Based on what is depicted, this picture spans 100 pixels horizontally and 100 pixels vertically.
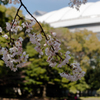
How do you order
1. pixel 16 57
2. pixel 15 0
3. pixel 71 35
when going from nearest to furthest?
pixel 16 57 → pixel 15 0 → pixel 71 35

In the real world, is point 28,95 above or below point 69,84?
below

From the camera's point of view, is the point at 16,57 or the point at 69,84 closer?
the point at 16,57

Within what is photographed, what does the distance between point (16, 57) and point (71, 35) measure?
2418 cm

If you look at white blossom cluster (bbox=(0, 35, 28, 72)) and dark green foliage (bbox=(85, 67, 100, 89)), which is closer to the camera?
white blossom cluster (bbox=(0, 35, 28, 72))

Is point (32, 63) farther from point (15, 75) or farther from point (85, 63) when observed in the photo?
point (85, 63)

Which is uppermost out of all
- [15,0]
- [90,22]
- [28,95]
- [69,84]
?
[90,22]

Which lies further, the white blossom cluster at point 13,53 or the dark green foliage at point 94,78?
the dark green foliage at point 94,78

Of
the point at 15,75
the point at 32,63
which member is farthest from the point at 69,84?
the point at 15,75

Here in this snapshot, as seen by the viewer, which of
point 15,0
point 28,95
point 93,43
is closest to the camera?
point 15,0

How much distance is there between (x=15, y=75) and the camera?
57.0 feet

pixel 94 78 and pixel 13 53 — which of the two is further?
pixel 94 78

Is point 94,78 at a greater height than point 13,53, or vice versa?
point 13,53

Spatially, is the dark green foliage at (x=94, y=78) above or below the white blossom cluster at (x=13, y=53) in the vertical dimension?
below

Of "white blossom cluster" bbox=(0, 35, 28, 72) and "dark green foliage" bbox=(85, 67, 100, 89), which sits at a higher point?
"white blossom cluster" bbox=(0, 35, 28, 72)
